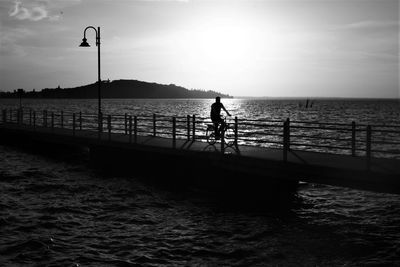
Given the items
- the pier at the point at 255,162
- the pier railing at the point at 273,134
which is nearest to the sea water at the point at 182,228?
the pier at the point at 255,162

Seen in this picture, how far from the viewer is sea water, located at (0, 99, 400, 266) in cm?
961

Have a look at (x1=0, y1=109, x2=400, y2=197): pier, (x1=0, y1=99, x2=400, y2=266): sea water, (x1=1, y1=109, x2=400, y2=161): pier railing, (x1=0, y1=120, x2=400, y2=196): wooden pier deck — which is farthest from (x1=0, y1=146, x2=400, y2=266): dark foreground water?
(x1=1, y1=109, x2=400, y2=161): pier railing

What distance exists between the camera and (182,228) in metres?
11.7

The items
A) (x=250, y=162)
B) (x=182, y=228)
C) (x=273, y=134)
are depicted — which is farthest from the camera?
(x=273, y=134)

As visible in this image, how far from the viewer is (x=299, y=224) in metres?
12.1

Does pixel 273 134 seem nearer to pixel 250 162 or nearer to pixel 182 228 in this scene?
pixel 250 162

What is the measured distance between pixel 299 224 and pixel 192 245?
341 cm

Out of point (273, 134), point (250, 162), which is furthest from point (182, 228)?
point (273, 134)

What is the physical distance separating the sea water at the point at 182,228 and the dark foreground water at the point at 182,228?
0.02 meters

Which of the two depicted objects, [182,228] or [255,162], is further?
[255,162]

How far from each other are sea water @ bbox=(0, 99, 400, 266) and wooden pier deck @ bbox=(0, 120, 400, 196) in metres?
1.08

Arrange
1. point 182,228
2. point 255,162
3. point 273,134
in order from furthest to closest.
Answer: point 273,134 < point 255,162 < point 182,228

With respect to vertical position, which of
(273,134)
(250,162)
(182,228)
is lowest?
(182,228)

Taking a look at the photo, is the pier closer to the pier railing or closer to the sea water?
the pier railing
